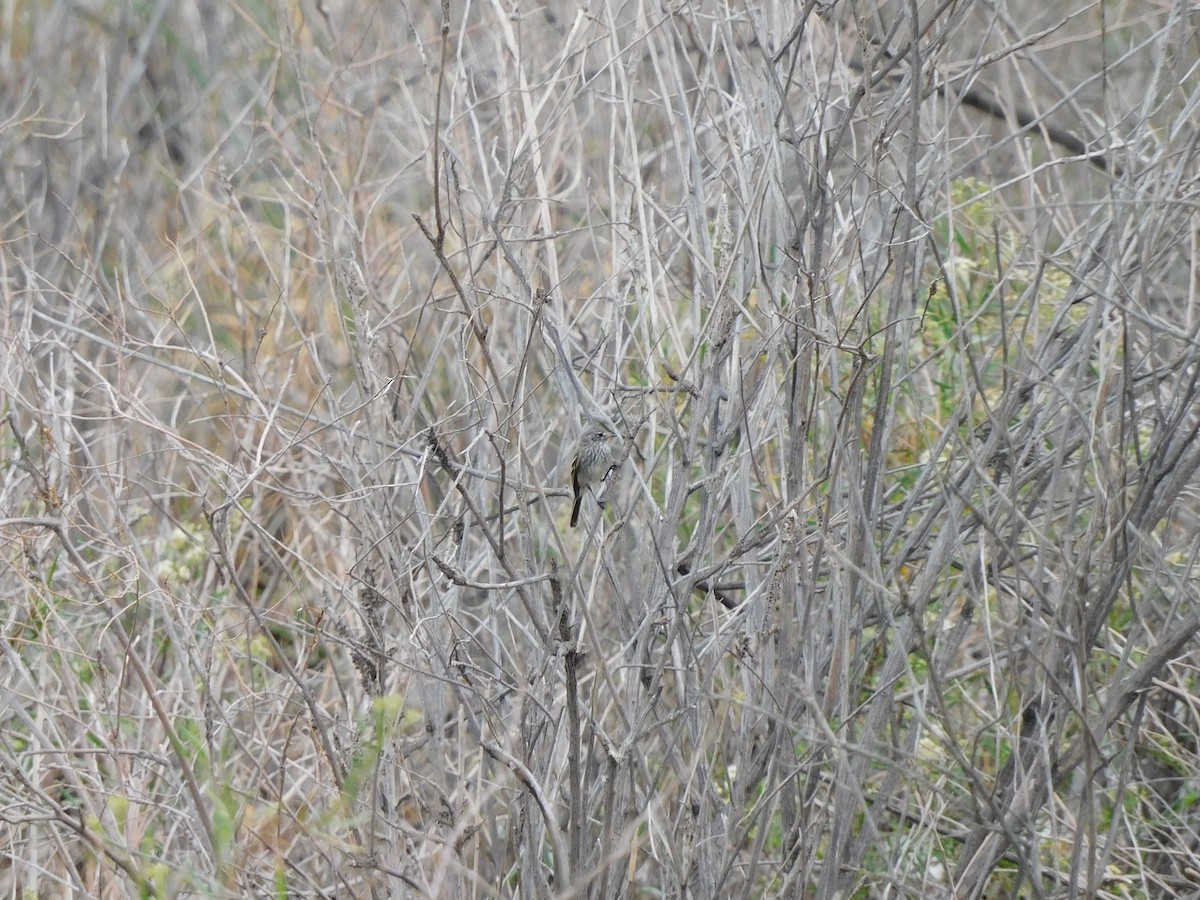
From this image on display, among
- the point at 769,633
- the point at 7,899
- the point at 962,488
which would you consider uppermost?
the point at 962,488

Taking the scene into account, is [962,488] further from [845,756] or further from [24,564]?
[24,564]

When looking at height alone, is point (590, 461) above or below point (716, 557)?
above

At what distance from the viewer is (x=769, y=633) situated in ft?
8.14

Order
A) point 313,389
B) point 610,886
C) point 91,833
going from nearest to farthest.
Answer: point 91,833, point 610,886, point 313,389

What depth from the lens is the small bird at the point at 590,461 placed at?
2.75 metres

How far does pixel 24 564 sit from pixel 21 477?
0.69 meters

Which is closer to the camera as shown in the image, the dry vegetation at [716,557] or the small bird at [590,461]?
the dry vegetation at [716,557]

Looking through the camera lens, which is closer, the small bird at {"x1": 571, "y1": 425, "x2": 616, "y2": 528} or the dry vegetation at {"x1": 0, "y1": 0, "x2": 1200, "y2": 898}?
the dry vegetation at {"x1": 0, "y1": 0, "x2": 1200, "y2": 898}

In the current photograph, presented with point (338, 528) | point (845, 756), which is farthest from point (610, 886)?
point (338, 528)

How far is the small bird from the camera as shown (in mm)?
2750

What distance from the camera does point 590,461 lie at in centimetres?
283

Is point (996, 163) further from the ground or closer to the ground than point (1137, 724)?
further from the ground

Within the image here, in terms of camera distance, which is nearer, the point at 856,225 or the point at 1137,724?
the point at 1137,724

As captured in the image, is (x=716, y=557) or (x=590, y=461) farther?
(x=716, y=557)
